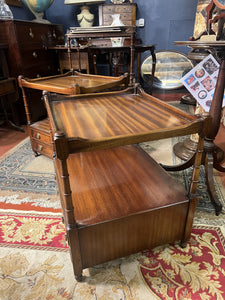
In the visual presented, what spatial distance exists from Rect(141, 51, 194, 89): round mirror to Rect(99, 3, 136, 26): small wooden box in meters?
0.80

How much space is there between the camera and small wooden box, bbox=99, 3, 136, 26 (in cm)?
388

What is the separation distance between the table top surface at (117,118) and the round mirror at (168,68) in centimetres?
313

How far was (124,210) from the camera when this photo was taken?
1.08 metres

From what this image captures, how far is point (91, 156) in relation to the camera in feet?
5.22

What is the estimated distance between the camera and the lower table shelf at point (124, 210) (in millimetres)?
1038

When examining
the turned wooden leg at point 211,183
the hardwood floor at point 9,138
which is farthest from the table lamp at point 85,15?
the turned wooden leg at point 211,183

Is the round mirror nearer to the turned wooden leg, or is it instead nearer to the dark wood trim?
the dark wood trim

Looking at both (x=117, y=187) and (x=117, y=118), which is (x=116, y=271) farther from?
(x=117, y=118)

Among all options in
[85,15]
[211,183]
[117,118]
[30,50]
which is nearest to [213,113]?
[211,183]

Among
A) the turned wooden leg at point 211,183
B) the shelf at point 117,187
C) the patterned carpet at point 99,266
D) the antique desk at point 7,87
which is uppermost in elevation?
the antique desk at point 7,87

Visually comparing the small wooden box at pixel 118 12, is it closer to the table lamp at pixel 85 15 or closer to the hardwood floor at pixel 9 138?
the table lamp at pixel 85 15

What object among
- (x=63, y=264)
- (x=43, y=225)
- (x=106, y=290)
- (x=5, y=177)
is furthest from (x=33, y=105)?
(x=106, y=290)

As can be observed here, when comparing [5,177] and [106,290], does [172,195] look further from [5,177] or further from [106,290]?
[5,177]

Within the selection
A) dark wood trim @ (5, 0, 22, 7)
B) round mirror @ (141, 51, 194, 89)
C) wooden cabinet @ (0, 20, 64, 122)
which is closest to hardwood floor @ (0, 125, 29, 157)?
wooden cabinet @ (0, 20, 64, 122)
